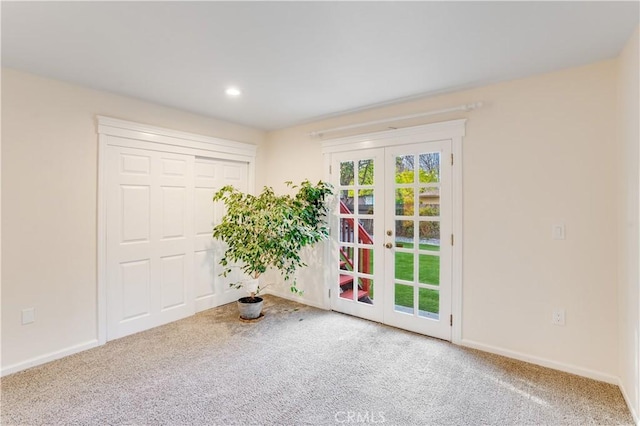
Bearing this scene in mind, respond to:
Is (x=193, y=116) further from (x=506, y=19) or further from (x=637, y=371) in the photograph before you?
(x=637, y=371)

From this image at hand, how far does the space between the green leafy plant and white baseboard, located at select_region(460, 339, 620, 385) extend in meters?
1.85

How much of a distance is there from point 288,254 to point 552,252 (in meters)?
2.44

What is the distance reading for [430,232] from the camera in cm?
305

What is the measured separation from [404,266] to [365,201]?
0.82 meters

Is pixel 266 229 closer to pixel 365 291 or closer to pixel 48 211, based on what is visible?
pixel 365 291

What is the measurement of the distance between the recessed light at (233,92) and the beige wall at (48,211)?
1.06 metres

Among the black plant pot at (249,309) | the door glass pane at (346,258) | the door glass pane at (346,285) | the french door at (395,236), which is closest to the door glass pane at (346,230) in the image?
the french door at (395,236)

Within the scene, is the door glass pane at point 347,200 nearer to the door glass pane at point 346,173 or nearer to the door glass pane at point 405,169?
the door glass pane at point 346,173

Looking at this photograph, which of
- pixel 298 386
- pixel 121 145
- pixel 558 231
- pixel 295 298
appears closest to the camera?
pixel 298 386

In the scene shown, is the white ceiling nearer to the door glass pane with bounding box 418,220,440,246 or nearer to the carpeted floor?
the door glass pane with bounding box 418,220,440,246

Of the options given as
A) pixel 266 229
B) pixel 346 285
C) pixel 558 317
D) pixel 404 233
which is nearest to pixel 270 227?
pixel 266 229

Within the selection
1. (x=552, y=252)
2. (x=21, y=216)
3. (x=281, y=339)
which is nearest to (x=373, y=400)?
(x=281, y=339)

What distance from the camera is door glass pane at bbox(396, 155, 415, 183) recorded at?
3.16 meters

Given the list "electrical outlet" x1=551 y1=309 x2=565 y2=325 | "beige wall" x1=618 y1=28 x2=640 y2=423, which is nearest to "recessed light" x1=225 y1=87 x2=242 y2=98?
"beige wall" x1=618 y1=28 x2=640 y2=423
